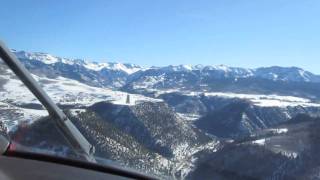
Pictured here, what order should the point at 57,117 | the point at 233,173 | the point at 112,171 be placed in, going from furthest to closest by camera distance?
1. the point at 57,117
2. the point at 233,173
3. the point at 112,171

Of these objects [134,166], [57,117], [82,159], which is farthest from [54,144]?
[134,166]

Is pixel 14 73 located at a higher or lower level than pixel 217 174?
higher

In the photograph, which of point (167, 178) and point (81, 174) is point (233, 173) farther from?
point (81, 174)

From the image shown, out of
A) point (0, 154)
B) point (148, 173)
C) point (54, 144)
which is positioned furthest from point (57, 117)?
point (148, 173)

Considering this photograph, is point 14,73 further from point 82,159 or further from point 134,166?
point 134,166

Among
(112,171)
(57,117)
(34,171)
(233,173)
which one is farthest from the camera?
(57,117)

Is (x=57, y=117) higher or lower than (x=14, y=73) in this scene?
lower

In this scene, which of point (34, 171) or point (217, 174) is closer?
point (34, 171)

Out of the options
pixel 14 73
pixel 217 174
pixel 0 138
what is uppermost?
pixel 14 73

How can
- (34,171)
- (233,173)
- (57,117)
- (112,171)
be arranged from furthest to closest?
(57,117) → (233,173) → (112,171) → (34,171)
